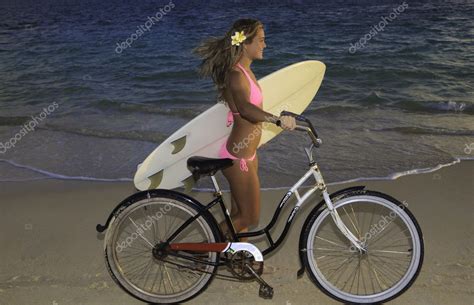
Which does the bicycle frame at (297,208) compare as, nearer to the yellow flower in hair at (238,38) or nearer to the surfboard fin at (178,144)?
the yellow flower in hair at (238,38)

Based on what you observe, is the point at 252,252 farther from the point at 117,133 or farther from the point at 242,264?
the point at 117,133

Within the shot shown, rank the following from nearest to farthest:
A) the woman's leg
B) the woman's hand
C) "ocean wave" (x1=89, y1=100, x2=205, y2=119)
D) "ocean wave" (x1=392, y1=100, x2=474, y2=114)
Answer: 1. the woman's hand
2. the woman's leg
3. "ocean wave" (x1=392, y1=100, x2=474, y2=114)
4. "ocean wave" (x1=89, y1=100, x2=205, y2=119)

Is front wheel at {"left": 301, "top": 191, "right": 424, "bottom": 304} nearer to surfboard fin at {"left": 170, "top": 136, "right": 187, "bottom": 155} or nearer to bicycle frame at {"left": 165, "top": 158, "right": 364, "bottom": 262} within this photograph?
bicycle frame at {"left": 165, "top": 158, "right": 364, "bottom": 262}

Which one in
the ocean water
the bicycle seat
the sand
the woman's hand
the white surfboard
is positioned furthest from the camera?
the ocean water

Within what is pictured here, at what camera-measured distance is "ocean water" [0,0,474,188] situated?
6180mm

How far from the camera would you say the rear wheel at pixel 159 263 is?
3.10 metres

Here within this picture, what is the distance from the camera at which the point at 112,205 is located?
496 cm

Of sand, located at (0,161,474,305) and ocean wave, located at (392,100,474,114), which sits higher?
sand, located at (0,161,474,305)

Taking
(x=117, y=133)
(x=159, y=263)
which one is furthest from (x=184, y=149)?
(x=117, y=133)

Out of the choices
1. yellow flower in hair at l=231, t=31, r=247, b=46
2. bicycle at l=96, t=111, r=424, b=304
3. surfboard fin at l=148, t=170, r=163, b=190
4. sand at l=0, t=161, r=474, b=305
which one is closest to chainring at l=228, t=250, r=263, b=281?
bicycle at l=96, t=111, r=424, b=304

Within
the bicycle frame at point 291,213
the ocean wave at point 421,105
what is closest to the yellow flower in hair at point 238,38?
the bicycle frame at point 291,213

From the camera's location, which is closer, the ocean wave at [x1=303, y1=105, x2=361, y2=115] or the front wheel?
the front wheel

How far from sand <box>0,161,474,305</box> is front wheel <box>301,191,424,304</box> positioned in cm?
17

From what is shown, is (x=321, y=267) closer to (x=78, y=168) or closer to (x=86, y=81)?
(x=78, y=168)
